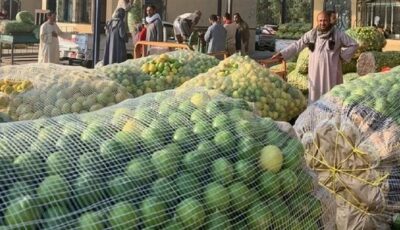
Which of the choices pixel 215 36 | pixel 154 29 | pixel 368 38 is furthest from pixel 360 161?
pixel 215 36

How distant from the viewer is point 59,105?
14.9ft

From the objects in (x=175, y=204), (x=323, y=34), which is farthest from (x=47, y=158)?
(x=323, y=34)

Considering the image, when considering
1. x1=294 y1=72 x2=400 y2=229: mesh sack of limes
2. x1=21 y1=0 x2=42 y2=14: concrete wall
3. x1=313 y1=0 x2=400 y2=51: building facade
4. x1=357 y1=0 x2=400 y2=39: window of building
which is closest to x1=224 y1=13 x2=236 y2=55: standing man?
x1=313 y1=0 x2=400 y2=51: building facade

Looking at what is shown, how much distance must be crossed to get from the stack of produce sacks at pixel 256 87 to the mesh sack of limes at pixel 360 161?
4.07 ft

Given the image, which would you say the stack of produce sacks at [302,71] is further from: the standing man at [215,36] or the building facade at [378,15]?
the building facade at [378,15]

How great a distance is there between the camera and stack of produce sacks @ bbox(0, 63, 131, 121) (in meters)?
Result: 4.53

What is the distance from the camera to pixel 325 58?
6.83 m

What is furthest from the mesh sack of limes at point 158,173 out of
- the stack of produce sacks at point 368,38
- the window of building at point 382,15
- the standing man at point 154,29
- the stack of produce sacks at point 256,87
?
the window of building at point 382,15

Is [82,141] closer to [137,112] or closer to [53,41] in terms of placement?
[137,112]

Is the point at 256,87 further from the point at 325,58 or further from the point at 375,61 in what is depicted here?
the point at 375,61

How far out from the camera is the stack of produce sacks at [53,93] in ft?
14.9

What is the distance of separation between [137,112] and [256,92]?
2.69 metres

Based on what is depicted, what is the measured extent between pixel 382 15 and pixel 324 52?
9.95 meters

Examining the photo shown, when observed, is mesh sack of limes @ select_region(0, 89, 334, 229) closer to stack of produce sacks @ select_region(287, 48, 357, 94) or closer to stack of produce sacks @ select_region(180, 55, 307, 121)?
stack of produce sacks @ select_region(180, 55, 307, 121)
